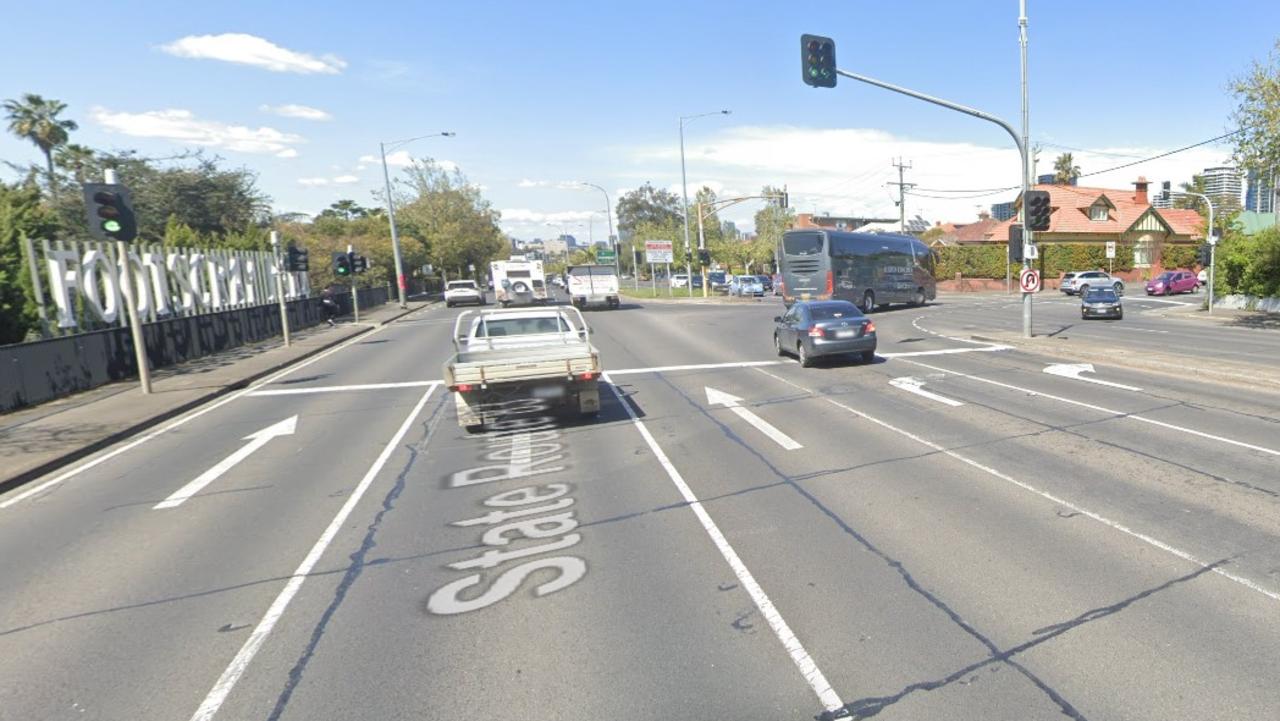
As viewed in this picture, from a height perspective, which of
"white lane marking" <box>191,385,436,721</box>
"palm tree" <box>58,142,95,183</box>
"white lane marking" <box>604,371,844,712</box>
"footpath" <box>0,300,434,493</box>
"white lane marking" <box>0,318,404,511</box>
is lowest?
"white lane marking" <box>604,371,844,712</box>

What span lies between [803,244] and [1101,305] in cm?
1187

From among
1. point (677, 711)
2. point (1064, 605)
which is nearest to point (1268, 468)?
point (1064, 605)

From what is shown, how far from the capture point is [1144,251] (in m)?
60.0

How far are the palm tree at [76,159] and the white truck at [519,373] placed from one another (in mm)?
44613

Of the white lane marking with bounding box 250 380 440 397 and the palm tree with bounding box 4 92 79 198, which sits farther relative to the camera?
the palm tree with bounding box 4 92 79 198

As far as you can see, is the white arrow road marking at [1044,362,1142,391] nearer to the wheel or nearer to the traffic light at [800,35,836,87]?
the wheel

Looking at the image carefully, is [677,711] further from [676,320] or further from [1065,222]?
[1065,222]

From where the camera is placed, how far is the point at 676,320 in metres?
29.6

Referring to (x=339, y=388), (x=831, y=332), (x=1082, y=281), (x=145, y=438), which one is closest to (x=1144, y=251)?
(x=1082, y=281)

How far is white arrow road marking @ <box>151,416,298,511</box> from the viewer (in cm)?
723

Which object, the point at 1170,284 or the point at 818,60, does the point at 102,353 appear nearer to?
the point at 818,60

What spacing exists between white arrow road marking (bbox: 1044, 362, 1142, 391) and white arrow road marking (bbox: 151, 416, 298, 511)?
14052 millimetres

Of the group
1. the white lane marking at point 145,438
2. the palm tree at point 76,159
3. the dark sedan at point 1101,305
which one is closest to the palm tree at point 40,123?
the palm tree at point 76,159

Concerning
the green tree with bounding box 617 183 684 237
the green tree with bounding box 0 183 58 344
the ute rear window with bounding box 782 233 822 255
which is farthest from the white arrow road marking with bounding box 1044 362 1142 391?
the green tree with bounding box 617 183 684 237
